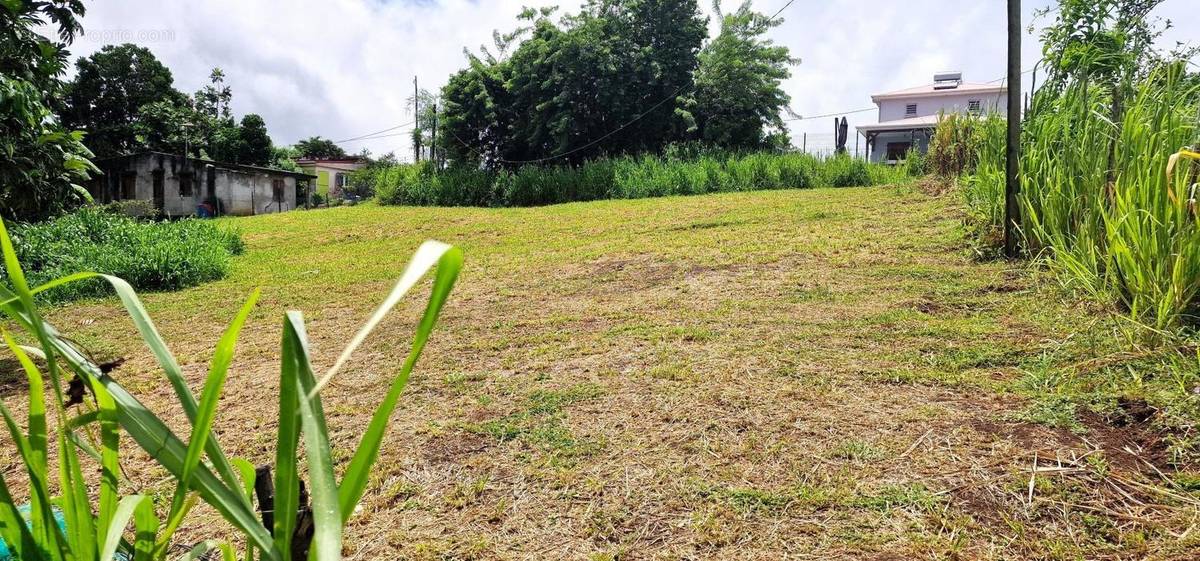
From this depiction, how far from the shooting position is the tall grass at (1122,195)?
7.95 ft

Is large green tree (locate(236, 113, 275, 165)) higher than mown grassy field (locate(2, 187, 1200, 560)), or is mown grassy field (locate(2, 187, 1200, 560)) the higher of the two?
large green tree (locate(236, 113, 275, 165))

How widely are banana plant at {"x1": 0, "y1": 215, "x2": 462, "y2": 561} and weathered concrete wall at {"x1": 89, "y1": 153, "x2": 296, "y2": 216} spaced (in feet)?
83.2

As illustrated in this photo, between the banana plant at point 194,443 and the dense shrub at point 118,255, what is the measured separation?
19.4ft

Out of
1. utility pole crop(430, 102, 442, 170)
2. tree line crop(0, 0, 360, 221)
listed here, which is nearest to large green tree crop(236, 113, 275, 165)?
tree line crop(0, 0, 360, 221)

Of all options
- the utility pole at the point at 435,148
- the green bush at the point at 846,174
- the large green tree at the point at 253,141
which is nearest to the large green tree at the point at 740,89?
the green bush at the point at 846,174

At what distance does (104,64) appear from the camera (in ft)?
96.8

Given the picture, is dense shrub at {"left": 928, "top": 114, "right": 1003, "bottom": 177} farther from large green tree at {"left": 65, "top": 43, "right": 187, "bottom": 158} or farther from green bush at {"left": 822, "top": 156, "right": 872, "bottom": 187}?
large green tree at {"left": 65, "top": 43, "right": 187, "bottom": 158}

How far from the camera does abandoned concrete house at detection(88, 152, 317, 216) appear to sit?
2350 cm

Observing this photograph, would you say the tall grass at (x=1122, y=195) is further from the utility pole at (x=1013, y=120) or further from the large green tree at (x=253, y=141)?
the large green tree at (x=253, y=141)

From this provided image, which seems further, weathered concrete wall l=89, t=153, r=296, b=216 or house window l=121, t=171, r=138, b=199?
house window l=121, t=171, r=138, b=199

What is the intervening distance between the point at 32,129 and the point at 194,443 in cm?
363

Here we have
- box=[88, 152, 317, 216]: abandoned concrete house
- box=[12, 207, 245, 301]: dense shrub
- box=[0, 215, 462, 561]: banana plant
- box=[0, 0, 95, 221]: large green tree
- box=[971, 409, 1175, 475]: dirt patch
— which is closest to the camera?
box=[0, 215, 462, 561]: banana plant

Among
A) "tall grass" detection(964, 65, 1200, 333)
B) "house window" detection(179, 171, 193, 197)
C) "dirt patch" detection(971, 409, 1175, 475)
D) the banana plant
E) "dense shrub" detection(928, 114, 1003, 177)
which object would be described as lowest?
"dirt patch" detection(971, 409, 1175, 475)

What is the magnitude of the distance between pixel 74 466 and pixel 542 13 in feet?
65.0
